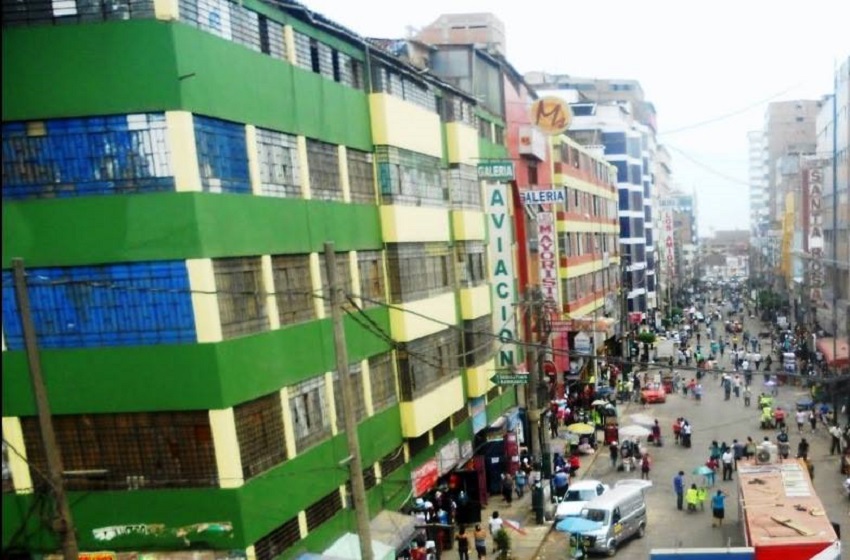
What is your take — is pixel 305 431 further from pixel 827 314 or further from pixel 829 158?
pixel 829 158

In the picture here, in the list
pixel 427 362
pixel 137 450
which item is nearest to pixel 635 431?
pixel 427 362

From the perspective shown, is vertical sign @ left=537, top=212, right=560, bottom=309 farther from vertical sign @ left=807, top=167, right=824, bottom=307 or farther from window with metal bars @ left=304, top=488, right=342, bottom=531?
vertical sign @ left=807, top=167, right=824, bottom=307

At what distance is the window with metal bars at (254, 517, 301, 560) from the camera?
14.5 m

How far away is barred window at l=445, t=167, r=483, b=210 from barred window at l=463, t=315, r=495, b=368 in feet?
12.2

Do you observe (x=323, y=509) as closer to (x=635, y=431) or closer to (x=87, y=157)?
(x=87, y=157)

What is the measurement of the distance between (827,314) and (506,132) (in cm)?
2707

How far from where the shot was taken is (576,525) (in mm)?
20391

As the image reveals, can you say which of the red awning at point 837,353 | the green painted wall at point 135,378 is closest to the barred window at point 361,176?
the green painted wall at point 135,378

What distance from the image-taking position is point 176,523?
1391 centimetres

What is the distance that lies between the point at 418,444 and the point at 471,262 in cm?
643

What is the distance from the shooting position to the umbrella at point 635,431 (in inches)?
1151

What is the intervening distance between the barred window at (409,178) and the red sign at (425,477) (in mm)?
7318

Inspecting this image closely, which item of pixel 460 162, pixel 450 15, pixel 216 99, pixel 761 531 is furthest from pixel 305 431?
pixel 450 15

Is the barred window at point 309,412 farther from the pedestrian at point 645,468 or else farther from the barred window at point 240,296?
the pedestrian at point 645,468
